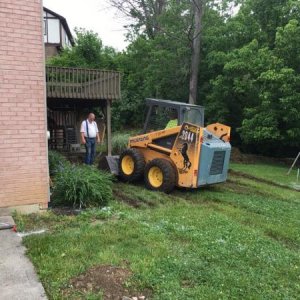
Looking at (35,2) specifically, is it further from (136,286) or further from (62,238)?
(136,286)

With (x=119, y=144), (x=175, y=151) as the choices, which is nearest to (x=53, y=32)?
(x=119, y=144)

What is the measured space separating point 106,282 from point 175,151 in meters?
5.55

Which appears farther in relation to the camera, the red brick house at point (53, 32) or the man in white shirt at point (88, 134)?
the red brick house at point (53, 32)

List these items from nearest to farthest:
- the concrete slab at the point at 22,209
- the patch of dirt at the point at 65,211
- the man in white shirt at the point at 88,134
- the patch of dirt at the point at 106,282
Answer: the patch of dirt at the point at 106,282
the concrete slab at the point at 22,209
the patch of dirt at the point at 65,211
the man in white shirt at the point at 88,134

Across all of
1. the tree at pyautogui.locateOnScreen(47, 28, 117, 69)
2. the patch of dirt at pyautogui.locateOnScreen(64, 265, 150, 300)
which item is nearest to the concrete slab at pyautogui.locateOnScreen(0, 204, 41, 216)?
the patch of dirt at pyautogui.locateOnScreen(64, 265, 150, 300)

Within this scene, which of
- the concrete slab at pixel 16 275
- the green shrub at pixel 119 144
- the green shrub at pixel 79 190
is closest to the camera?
the concrete slab at pixel 16 275

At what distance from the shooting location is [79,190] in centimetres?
758

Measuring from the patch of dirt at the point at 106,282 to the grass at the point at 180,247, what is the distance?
0.09 meters

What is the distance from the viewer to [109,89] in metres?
15.3

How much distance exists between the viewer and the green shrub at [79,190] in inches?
296

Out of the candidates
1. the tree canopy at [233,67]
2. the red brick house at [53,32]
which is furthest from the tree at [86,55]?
the red brick house at [53,32]

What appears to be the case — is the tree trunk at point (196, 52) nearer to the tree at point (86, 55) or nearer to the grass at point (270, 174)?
the grass at point (270, 174)

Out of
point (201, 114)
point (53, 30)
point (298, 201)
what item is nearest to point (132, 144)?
point (201, 114)

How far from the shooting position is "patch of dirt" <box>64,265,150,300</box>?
409cm
